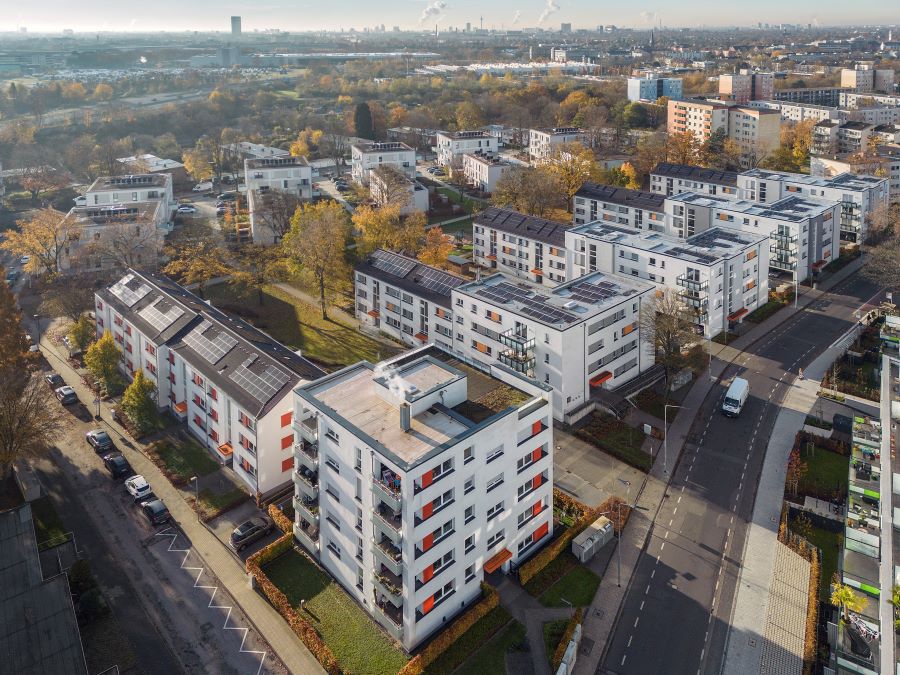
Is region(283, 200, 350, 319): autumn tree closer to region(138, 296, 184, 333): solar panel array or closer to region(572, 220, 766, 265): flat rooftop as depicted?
region(138, 296, 184, 333): solar panel array

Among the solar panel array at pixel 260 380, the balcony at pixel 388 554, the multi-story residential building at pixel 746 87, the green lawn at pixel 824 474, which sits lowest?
the green lawn at pixel 824 474

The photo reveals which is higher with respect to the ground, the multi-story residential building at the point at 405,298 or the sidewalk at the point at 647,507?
the multi-story residential building at the point at 405,298

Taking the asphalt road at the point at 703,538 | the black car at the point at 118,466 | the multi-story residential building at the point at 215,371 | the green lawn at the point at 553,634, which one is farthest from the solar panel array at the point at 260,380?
the asphalt road at the point at 703,538

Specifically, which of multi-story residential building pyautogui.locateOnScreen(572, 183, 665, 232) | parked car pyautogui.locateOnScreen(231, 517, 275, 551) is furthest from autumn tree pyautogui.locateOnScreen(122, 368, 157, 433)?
multi-story residential building pyautogui.locateOnScreen(572, 183, 665, 232)

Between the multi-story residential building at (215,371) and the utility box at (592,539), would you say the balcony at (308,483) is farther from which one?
the utility box at (592,539)

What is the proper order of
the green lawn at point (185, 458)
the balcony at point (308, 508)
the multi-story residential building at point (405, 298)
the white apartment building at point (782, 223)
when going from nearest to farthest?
the balcony at point (308, 508) < the green lawn at point (185, 458) < the multi-story residential building at point (405, 298) < the white apartment building at point (782, 223)

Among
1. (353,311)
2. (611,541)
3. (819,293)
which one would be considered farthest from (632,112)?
(611,541)
